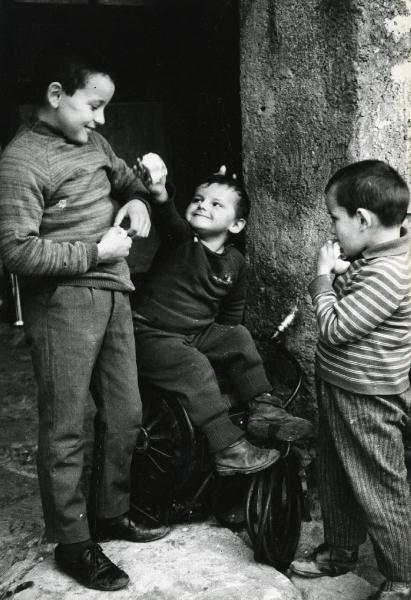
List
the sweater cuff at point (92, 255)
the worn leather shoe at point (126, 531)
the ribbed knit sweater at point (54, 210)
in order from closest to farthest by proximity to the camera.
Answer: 1. the ribbed knit sweater at point (54, 210)
2. the sweater cuff at point (92, 255)
3. the worn leather shoe at point (126, 531)

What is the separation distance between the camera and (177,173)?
4703 mm

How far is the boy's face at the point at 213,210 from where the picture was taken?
10.1ft

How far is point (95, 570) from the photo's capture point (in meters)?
2.68

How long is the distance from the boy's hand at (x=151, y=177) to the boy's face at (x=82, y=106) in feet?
0.83

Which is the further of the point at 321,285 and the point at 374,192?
the point at 321,285

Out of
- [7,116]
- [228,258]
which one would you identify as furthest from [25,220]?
[7,116]

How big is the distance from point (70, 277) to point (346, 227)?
93cm

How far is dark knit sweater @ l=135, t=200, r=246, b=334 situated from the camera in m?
3.02

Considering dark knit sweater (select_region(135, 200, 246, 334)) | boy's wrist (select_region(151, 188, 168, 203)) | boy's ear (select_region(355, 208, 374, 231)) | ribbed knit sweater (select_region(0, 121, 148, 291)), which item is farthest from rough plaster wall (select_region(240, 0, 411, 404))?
ribbed knit sweater (select_region(0, 121, 148, 291))

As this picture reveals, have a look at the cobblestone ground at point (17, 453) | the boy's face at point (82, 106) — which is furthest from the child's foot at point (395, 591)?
the boy's face at point (82, 106)

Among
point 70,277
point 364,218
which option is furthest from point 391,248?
point 70,277

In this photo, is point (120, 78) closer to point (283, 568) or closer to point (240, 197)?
point (240, 197)

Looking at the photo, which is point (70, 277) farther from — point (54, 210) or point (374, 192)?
point (374, 192)

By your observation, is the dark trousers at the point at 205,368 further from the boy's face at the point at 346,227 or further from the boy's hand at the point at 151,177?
the boy's face at the point at 346,227
